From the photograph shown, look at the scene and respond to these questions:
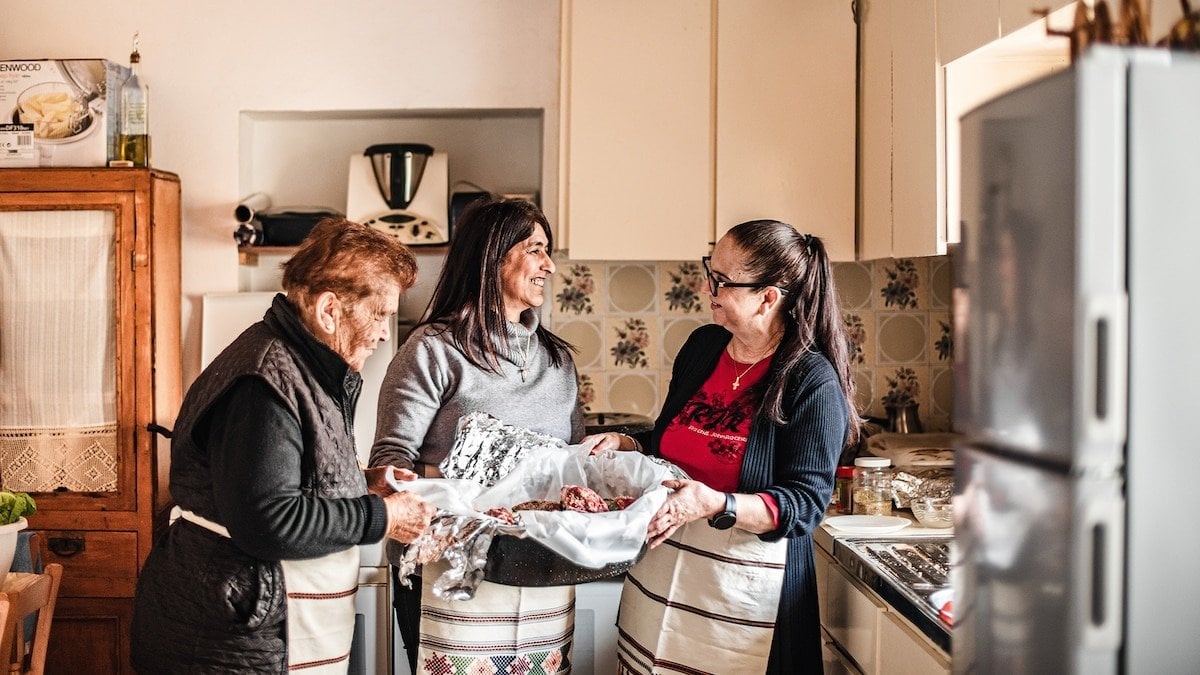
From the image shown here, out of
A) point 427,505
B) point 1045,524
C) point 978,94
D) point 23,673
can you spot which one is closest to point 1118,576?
point 1045,524

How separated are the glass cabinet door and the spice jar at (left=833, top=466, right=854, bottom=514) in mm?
1730

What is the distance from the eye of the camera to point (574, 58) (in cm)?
265

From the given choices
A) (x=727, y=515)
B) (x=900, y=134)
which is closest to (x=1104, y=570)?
(x=727, y=515)

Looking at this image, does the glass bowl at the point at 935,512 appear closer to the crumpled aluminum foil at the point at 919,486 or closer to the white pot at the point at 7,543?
the crumpled aluminum foil at the point at 919,486

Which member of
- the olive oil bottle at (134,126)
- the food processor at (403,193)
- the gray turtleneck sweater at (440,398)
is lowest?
the gray turtleneck sweater at (440,398)

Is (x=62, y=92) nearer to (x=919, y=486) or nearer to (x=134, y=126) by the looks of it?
(x=134, y=126)

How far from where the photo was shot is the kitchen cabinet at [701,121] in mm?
2631

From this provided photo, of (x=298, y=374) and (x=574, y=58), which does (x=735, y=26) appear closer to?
(x=574, y=58)

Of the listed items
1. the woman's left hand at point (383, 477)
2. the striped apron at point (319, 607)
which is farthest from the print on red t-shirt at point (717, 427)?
the striped apron at point (319, 607)

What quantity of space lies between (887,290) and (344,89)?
5.16 feet

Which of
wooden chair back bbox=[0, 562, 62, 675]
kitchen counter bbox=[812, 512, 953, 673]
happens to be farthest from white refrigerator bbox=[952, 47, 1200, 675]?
wooden chair back bbox=[0, 562, 62, 675]

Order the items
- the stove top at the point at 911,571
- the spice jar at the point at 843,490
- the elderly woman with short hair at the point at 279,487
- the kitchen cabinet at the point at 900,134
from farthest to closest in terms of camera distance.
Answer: the spice jar at the point at 843,490 → the kitchen cabinet at the point at 900,134 → the stove top at the point at 911,571 → the elderly woman with short hair at the point at 279,487

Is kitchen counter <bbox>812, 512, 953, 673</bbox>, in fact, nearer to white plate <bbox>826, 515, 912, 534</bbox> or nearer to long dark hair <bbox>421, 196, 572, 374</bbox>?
white plate <bbox>826, 515, 912, 534</bbox>

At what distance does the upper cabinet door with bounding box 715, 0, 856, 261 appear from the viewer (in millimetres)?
2629
